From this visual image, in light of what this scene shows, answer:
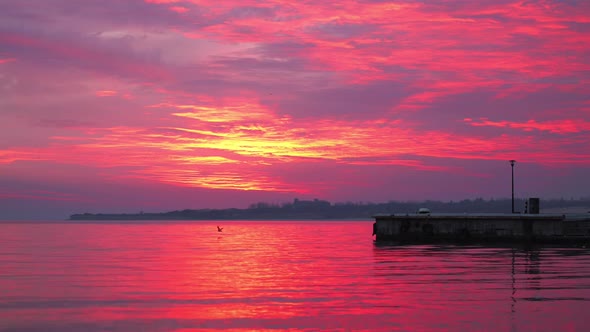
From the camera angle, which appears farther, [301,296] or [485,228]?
[485,228]

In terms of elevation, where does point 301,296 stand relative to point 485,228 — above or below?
below

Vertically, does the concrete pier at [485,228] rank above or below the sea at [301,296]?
above

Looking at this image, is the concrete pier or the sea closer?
the sea

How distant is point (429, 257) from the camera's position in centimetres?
6588

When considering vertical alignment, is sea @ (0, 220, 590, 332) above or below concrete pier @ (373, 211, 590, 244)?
below

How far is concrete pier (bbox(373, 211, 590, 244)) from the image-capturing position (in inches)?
3565

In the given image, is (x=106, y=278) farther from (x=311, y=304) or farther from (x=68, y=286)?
(x=311, y=304)

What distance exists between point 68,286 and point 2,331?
15934 mm

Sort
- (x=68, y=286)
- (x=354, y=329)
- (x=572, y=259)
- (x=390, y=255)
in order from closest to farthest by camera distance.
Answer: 1. (x=354, y=329)
2. (x=68, y=286)
3. (x=572, y=259)
4. (x=390, y=255)

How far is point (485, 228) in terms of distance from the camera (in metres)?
95.0

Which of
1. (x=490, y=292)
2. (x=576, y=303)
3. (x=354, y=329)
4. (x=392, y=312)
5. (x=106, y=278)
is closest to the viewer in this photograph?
(x=354, y=329)

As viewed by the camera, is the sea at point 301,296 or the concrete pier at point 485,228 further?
the concrete pier at point 485,228

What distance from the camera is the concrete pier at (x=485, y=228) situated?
297ft

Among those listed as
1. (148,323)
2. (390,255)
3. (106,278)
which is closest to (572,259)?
(390,255)
